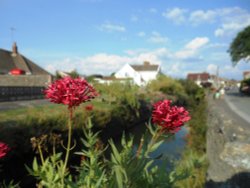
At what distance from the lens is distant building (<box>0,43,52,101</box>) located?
67.0 ft

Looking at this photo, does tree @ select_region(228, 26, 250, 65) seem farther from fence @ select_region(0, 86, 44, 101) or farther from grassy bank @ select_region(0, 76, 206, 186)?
fence @ select_region(0, 86, 44, 101)

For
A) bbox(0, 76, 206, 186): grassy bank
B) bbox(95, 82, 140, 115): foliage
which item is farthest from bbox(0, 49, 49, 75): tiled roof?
bbox(0, 76, 206, 186): grassy bank

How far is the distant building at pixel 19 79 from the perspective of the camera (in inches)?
804

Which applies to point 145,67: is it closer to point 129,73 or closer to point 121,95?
point 129,73

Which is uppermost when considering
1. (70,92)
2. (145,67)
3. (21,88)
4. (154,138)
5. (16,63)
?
(16,63)

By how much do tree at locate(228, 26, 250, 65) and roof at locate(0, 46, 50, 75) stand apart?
102 ft

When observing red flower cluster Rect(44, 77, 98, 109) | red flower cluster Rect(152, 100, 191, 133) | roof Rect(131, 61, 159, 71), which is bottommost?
roof Rect(131, 61, 159, 71)

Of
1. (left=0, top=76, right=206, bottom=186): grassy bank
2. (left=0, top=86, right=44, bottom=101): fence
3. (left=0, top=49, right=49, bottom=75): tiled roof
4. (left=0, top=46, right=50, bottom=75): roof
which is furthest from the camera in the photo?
(left=0, top=46, right=50, bottom=75): roof

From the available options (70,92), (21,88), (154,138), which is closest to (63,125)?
(70,92)

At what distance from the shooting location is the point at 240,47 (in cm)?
3966

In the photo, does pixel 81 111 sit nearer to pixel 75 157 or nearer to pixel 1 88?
pixel 75 157

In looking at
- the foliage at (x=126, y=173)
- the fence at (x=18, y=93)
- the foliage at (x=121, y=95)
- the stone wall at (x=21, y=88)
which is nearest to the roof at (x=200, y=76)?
the stone wall at (x=21, y=88)

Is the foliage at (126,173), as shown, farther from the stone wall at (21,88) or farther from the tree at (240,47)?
the tree at (240,47)

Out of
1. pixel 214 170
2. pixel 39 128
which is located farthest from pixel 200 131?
pixel 214 170
